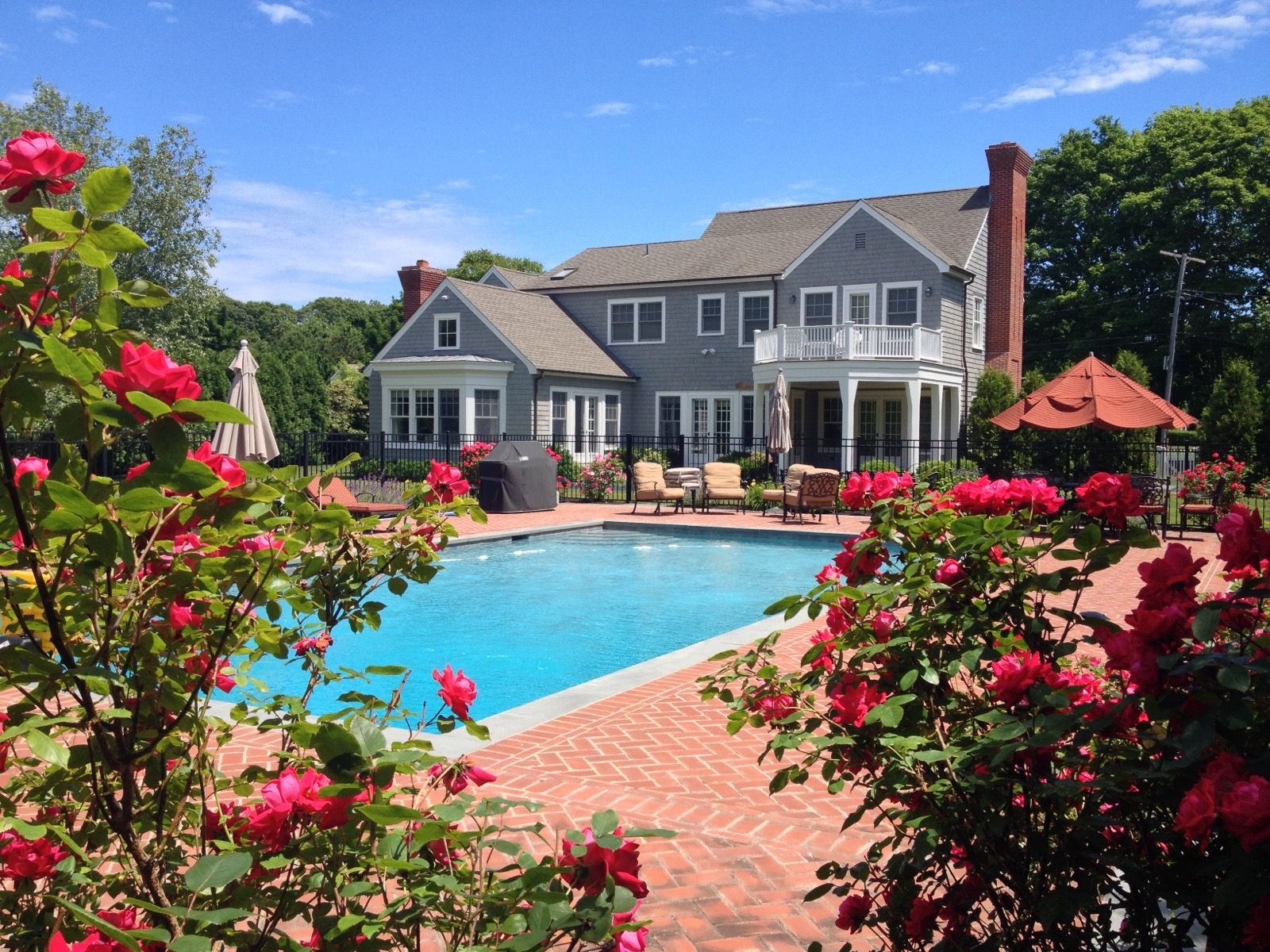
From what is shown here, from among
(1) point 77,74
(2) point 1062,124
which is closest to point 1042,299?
(2) point 1062,124

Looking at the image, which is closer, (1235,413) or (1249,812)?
(1249,812)

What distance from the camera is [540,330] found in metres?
32.7

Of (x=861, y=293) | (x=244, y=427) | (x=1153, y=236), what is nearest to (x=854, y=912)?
(x=244, y=427)

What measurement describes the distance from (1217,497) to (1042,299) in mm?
35760

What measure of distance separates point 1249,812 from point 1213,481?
19.1 metres

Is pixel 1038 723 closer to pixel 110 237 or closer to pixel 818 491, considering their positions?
pixel 110 237

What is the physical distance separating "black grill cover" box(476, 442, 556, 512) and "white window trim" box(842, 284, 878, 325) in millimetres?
12360

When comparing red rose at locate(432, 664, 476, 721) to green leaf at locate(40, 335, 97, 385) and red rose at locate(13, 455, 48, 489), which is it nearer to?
red rose at locate(13, 455, 48, 489)

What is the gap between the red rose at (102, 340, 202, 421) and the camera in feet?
4.60

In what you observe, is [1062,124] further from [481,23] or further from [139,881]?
[139,881]

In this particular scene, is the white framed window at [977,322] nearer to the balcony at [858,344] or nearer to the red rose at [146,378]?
the balcony at [858,344]

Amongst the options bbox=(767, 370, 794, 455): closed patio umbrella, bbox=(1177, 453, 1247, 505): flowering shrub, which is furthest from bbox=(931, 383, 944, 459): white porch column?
bbox=(1177, 453, 1247, 505): flowering shrub

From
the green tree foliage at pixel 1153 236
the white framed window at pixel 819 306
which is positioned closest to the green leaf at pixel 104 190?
the white framed window at pixel 819 306

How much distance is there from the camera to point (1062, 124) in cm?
4972
